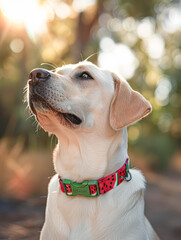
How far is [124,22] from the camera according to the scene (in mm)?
15352

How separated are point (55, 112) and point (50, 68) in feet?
22.8

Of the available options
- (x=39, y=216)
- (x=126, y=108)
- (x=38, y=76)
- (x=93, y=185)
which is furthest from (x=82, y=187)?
(x=39, y=216)

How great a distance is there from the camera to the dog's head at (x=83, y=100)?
2.66 metres

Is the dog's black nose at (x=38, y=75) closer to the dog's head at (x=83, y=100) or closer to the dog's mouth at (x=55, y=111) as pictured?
the dog's head at (x=83, y=100)

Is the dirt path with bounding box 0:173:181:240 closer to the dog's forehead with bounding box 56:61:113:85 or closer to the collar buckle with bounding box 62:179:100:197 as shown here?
the collar buckle with bounding box 62:179:100:197

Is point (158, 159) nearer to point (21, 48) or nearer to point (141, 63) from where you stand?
→ point (141, 63)

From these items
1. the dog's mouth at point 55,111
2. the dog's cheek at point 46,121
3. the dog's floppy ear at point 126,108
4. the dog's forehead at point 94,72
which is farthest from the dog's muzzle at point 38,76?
the dog's floppy ear at point 126,108

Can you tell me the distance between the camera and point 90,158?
9.20ft

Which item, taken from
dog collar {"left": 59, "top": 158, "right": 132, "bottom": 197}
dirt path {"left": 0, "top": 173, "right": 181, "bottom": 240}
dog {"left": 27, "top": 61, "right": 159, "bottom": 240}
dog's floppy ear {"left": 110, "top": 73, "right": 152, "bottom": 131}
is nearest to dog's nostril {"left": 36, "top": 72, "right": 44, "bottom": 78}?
dog {"left": 27, "top": 61, "right": 159, "bottom": 240}

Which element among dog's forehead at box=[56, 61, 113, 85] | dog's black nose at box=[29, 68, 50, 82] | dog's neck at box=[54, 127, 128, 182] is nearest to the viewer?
dog's black nose at box=[29, 68, 50, 82]

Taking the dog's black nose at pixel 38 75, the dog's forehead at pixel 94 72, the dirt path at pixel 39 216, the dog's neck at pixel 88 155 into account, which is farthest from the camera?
the dirt path at pixel 39 216

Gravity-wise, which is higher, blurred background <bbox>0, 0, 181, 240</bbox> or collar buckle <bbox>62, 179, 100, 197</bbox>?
collar buckle <bbox>62, 179, 100, 197</bbox>

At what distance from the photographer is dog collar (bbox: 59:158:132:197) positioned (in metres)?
2.65

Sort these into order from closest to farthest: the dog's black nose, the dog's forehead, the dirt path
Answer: the dog's black nose
the dog's forehead
the dirt path
